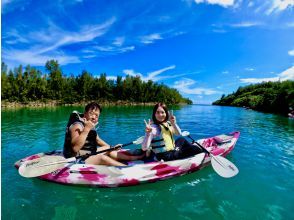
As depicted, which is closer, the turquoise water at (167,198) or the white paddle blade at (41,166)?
the turquoise water at (167,198)

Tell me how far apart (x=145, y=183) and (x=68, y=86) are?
60.5 meters

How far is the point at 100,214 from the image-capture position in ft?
15.7

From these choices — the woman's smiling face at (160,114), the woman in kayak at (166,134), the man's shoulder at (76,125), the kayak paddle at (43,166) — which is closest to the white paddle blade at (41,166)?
the kayak paddle at (43,166)

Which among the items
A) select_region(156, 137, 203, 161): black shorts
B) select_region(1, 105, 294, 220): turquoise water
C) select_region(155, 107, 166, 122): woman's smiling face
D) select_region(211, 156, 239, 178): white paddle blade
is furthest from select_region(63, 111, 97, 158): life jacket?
select_region(211, 156, 239, 178): white paddle blade

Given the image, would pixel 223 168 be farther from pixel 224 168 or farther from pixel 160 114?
pixel 160 114

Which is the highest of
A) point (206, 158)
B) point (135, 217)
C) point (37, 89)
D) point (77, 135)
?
point (37, 89)

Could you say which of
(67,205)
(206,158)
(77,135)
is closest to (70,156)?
(77,135)

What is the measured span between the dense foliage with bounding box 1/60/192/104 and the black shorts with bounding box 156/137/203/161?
47.2m

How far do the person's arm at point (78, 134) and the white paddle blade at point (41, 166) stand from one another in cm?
50

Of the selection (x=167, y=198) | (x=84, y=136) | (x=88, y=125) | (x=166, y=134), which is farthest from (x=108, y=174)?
(x=166, y=134)

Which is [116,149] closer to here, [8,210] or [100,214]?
[100,214]

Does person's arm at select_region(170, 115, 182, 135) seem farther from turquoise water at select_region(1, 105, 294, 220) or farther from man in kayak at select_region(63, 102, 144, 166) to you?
man in kayak at select_region(63, 102, 144, 166)

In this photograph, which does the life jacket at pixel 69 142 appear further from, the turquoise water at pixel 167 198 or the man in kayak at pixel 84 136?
the turquoise water at pixel 167 198

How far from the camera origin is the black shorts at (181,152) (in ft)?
21.8
